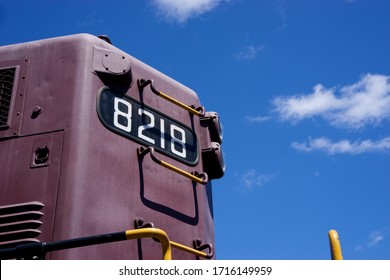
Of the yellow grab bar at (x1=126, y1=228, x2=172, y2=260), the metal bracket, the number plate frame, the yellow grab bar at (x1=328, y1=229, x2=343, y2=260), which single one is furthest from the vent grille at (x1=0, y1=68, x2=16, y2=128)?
the yellow grab bar at (x1=328, y1=229, x2=343, y2=260)

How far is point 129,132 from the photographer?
3633 millimetres

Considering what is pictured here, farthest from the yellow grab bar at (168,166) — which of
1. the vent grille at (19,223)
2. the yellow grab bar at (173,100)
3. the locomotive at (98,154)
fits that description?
the vent grille at (19,223)

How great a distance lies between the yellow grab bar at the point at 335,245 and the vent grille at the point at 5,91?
222 centimetres

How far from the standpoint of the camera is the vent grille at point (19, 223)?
292 centimetres

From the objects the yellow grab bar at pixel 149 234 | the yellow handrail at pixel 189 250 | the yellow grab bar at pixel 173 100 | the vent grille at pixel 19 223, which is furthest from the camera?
the yellow grab bar at pixel 173 100

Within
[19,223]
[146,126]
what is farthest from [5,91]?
[19,223]

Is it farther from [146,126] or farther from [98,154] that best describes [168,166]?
[98,154]

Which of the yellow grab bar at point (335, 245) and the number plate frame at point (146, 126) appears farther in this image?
the number plate frame at point (146, 126)

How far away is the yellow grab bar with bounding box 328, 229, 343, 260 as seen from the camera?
92.3 inches

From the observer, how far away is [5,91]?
3.67m

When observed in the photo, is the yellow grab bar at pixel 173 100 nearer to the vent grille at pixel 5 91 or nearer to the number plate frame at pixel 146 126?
the number plate frame at pixel 146 126

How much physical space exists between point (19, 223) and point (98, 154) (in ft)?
2.12

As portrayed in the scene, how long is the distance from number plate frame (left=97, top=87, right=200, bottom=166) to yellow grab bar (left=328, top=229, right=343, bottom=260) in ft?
5.33
